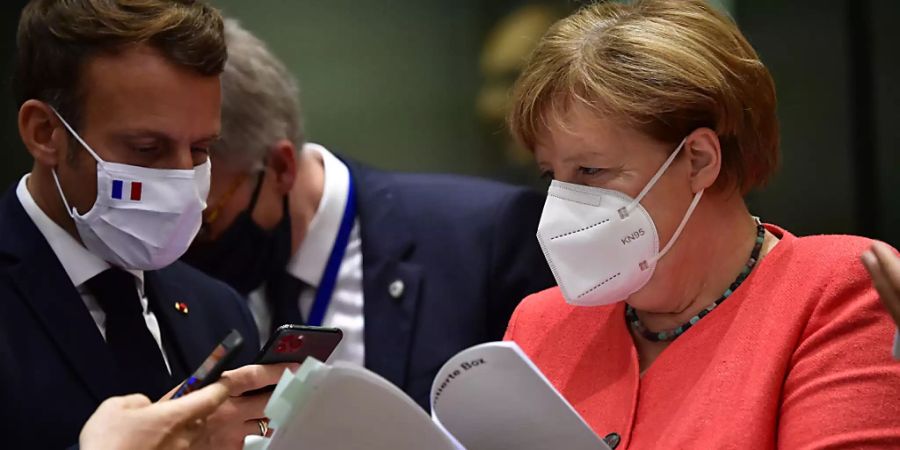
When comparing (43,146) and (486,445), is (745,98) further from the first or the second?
(43,146)

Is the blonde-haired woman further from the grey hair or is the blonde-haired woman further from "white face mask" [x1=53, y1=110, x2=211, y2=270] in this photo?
the grey hair

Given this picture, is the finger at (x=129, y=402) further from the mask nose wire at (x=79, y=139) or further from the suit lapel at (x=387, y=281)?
the suit lapel at (x=387, y=281)

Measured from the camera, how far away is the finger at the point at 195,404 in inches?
66.0

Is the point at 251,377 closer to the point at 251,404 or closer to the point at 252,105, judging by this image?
the point at 251,404

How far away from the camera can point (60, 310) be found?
88.0 inches

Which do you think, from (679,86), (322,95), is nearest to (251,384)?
(679,86)

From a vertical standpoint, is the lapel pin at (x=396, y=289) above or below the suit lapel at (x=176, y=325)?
below

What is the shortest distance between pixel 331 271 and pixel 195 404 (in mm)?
1673

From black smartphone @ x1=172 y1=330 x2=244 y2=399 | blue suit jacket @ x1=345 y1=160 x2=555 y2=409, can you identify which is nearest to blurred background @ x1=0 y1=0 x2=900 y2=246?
blue suit jacket @ x1=345 y1=160 x2=555 y2=409

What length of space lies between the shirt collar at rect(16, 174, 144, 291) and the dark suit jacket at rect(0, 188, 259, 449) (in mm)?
18

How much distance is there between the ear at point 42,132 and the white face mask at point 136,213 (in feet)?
0.09

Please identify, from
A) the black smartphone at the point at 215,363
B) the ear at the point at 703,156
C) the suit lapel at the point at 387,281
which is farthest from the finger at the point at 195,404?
the suit lapel at the point at 387,281

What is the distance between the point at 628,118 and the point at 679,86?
10cm

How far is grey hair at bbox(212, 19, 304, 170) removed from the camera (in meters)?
3.28
